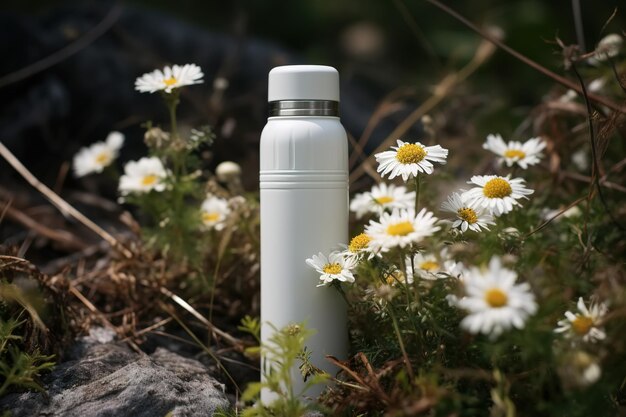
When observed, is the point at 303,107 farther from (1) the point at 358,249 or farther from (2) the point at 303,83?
A: (1) the point at 358,249

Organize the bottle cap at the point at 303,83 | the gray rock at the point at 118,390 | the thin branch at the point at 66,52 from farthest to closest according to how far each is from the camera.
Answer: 1. the thin branch at the point at 66,52
2. the bottle cap at the point at 303,83
3. the gray rock at the point at 118,390

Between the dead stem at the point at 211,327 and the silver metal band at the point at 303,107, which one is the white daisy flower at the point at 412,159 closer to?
the silver metal band at the point at 303,107

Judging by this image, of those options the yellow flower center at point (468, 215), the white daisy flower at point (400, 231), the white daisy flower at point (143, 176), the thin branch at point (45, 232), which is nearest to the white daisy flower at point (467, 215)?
the yellow flower center at point (468, 215)

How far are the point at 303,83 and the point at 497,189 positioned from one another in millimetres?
414

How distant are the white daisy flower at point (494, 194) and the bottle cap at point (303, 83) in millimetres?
328

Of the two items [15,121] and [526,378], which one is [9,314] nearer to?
[526,378]

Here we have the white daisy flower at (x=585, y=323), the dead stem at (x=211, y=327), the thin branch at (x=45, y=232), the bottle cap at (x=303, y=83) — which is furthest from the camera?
the thin branch at (x=45, y=232)

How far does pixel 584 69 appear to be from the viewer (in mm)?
1849

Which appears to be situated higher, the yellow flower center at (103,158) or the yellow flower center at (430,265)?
the yellow flower center at (103,158)

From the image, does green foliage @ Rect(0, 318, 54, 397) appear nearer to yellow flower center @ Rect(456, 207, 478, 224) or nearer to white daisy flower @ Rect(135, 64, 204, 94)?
white daisy flower @ Rect(135, 64, 204, 94)

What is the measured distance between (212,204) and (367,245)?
588mm

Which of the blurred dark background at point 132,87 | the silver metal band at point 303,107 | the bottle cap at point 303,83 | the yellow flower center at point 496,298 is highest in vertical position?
the blurred dark background at point 132,87

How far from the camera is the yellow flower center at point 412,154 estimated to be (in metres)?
1.18

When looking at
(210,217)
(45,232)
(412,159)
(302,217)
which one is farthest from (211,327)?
(45,232)
